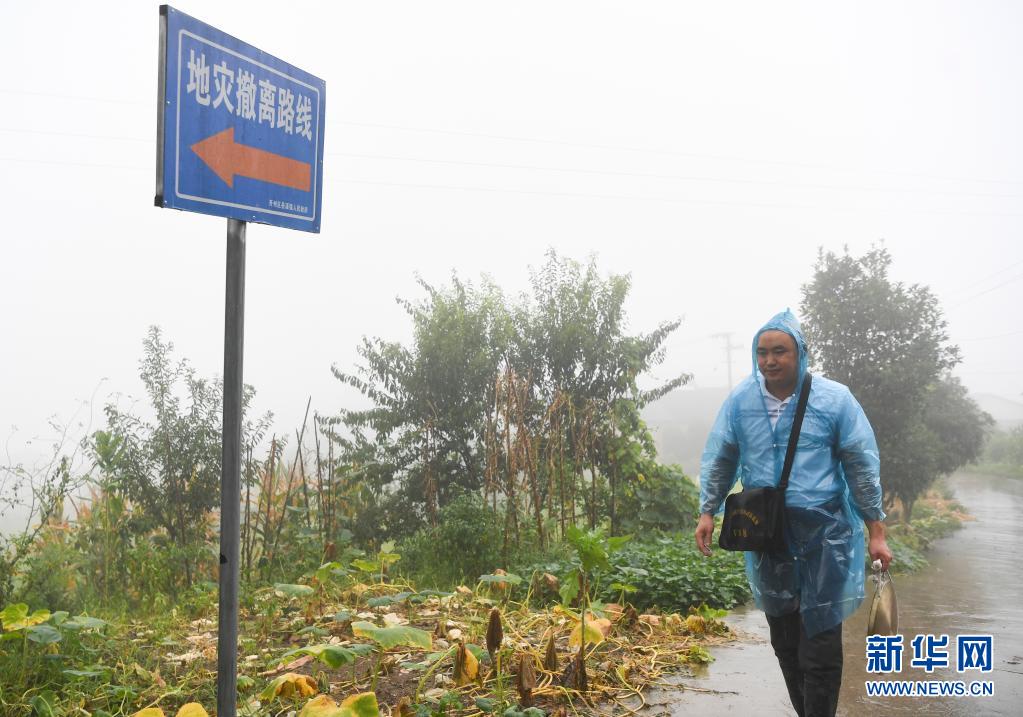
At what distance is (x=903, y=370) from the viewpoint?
51.8 ft

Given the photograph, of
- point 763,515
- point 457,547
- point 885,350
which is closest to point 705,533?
point 763,515

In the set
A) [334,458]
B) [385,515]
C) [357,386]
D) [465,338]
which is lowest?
[385,515]

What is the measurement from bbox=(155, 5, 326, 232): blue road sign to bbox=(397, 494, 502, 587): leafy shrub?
15.8 feet

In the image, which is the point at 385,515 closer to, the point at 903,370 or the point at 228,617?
the point at 228,617

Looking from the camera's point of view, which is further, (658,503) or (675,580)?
(658,503)

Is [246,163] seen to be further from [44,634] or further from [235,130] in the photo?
[44,634]

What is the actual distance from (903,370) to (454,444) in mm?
10313

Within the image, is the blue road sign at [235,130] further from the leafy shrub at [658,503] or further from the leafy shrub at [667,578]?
the leafy shrub at [658,503]

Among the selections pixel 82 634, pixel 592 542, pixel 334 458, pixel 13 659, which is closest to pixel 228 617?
pixel 592 542

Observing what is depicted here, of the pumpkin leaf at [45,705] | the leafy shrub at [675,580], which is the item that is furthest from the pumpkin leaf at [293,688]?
the leafy shrub at [675,580]

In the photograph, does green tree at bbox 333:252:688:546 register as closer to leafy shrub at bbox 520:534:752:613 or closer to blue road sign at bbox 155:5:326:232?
leafy shrub at bbox 520:534:752:613

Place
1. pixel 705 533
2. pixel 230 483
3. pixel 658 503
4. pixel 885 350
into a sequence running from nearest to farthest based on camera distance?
pixel 230 483 → pixel 705 533 → pixel 658 503 → pixel 885 350

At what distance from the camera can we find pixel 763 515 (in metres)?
3.21

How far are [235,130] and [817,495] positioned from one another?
2.51 m
